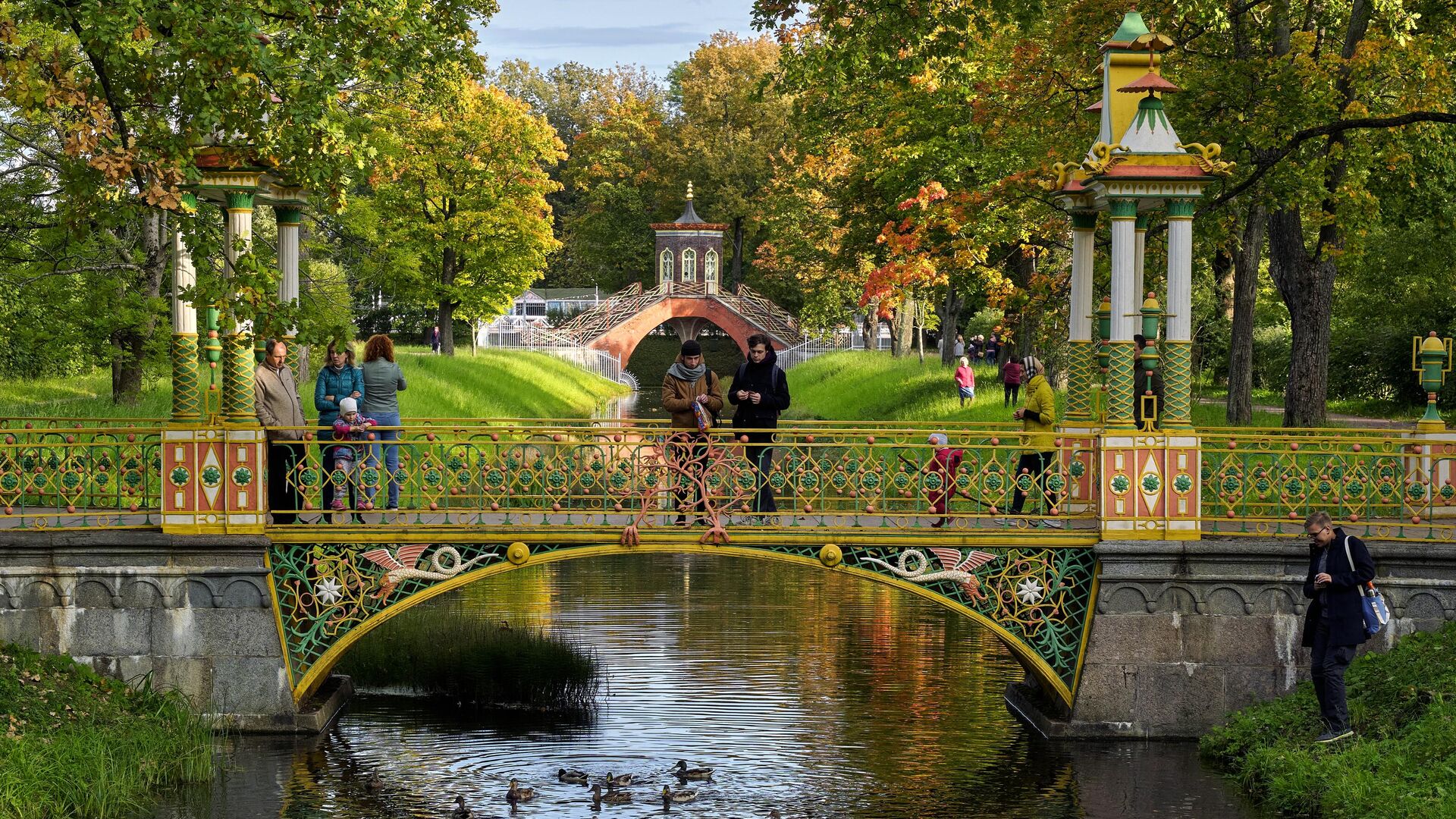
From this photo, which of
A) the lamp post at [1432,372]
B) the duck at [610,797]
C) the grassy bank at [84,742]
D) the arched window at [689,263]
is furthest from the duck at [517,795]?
the arched window at [689,263]

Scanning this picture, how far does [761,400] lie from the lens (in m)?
13.9

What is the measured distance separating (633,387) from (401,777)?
1910 inches

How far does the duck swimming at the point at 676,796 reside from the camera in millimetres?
11809

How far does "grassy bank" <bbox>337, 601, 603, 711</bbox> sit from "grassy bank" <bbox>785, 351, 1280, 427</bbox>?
10585 millimetres

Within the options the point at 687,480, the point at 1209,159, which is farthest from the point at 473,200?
the point at 1209,159

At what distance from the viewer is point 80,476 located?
1336cm

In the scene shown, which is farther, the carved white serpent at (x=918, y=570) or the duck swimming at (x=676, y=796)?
the carved white serpent at (x=918, y=570)

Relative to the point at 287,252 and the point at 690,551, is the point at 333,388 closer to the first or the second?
the point at 287,252

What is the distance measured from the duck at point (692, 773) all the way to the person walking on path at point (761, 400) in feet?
7.03

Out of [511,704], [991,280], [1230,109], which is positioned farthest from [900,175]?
[511,704]

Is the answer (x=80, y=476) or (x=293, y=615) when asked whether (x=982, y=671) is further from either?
(x=80, y=476)

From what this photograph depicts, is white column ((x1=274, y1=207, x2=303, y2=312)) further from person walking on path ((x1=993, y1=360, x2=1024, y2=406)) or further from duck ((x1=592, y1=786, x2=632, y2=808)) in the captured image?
person walking on path ((x1=993, y1=360, x2=1024, y2=406))

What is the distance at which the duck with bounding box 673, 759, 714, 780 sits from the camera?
40.6 feet

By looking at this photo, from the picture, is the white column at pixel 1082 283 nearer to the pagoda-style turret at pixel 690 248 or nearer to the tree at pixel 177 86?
the tree at pixel 177 86
